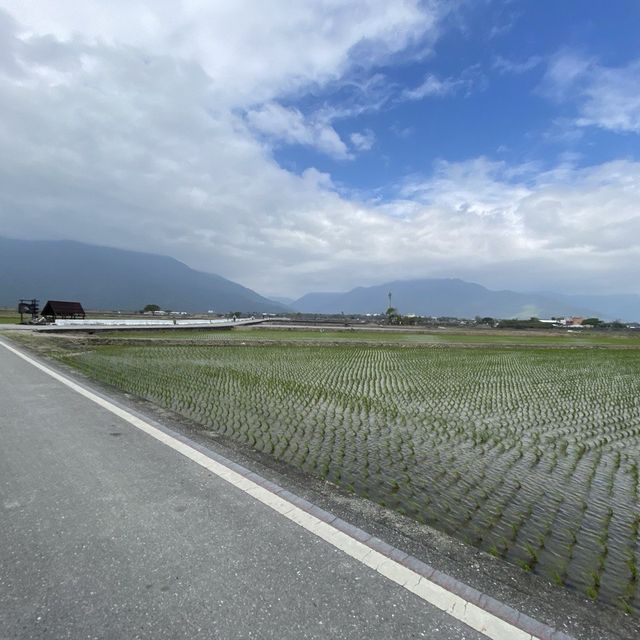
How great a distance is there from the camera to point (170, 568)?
287cm

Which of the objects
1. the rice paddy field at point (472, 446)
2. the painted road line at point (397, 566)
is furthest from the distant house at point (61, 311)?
the painted road line at point (397, 566)

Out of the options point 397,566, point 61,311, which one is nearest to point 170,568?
point 397,566

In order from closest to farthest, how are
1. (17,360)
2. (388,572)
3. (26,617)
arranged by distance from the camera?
1. (26,617)
2. (388,572)
3. (17,360)

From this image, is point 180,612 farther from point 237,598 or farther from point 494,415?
point 494,415

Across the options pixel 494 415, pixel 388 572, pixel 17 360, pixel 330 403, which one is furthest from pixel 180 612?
pixel 17 360

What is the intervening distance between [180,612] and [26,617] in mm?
884

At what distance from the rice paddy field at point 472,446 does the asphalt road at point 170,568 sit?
166cm

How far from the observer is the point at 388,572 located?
2.90 m

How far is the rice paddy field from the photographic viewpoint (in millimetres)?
4016

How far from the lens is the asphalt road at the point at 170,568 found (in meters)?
2.36

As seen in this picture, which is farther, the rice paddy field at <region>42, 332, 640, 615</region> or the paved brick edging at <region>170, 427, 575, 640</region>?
the rice paddy field at <region>42, 332, 640, 615</region>

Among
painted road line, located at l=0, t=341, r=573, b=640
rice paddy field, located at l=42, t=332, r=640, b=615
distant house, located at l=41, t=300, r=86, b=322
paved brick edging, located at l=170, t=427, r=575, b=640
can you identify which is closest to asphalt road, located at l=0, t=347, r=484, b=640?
painted road line, located at l=0, t=341, r=573, b=640

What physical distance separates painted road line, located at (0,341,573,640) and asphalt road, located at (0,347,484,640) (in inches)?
4.0

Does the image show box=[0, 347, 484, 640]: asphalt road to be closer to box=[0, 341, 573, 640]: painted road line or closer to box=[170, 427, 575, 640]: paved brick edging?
box=[0, 341, 573, 640]: painted road line
